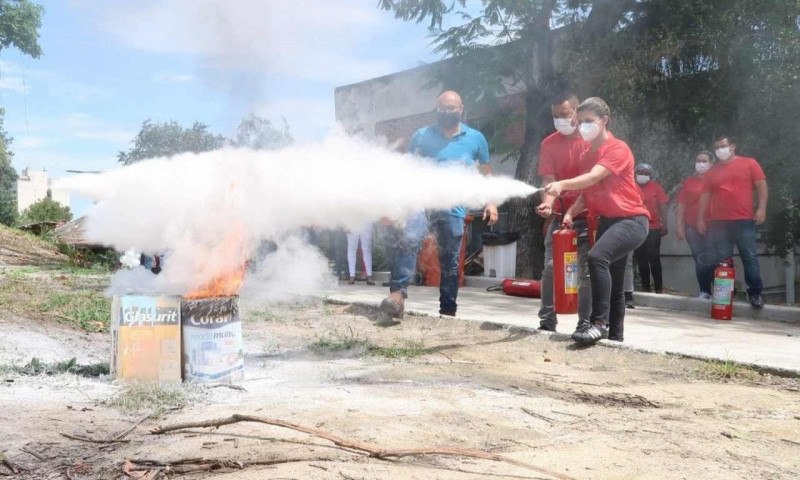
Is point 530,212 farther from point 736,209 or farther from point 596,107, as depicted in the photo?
point 596,107

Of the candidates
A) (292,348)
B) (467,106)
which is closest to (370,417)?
(292,348)

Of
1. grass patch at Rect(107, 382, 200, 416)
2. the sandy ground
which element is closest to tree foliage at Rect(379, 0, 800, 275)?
the sandy ground

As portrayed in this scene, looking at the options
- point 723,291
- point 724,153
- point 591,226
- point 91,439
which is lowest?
point 91,439

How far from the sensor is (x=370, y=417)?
3.32 m

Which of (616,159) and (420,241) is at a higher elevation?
(616,159)

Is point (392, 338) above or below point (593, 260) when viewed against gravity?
below

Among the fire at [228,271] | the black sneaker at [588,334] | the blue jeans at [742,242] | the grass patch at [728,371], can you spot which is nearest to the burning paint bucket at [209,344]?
the fire at [228,271]

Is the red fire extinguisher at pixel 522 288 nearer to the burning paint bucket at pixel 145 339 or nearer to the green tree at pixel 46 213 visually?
the burning paint bucket at pixel 145 339

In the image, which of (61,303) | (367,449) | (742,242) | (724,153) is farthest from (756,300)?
(61,303)

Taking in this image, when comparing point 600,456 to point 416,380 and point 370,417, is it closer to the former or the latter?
point 370,417

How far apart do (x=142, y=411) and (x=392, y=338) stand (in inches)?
104

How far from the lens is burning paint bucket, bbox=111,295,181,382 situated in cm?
398

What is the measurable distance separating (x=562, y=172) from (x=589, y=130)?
1.90ft

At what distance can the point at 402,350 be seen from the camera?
518 cm
